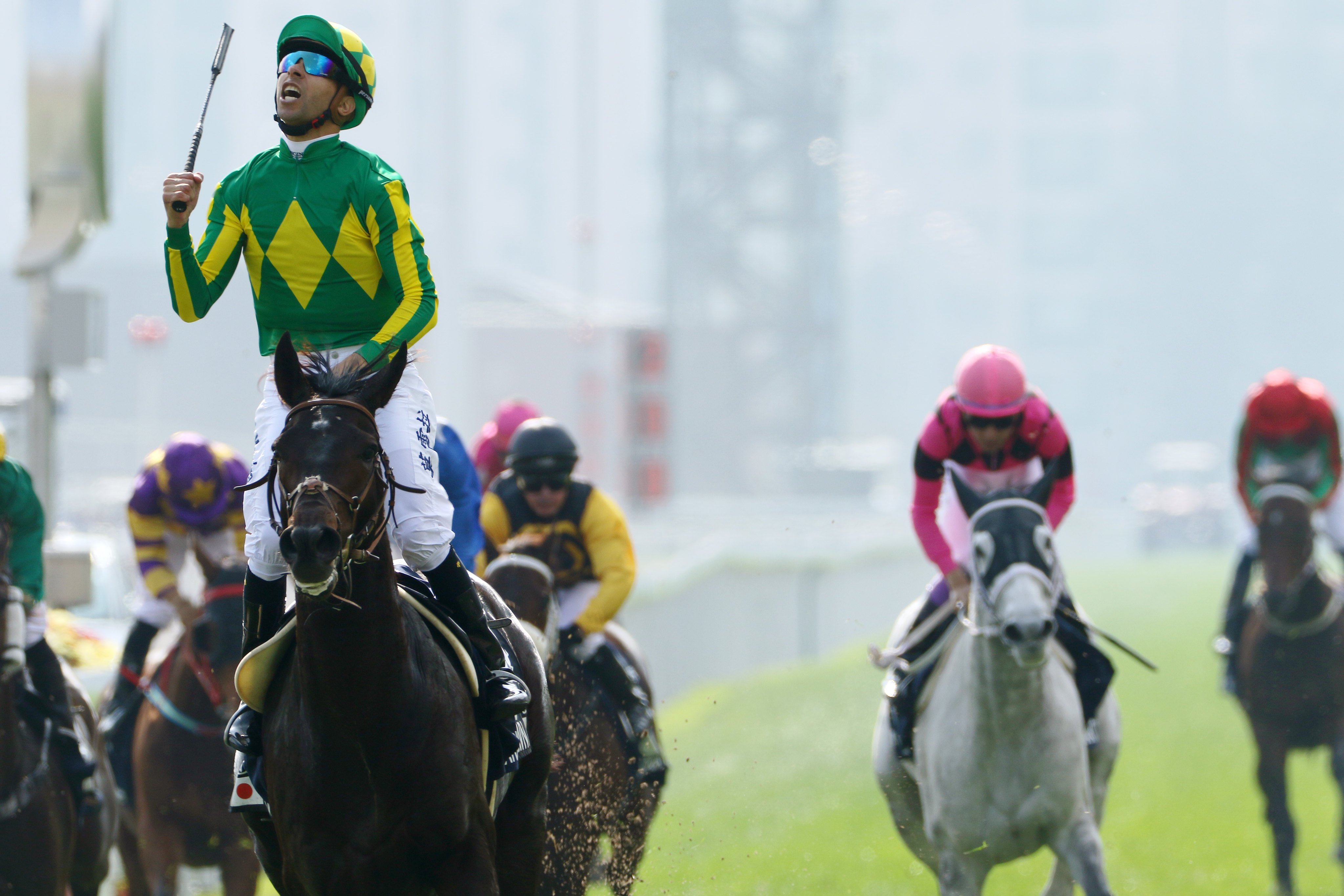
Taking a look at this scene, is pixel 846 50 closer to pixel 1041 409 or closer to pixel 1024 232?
pixel 1024 232

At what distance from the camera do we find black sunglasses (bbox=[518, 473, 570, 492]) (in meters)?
7.05

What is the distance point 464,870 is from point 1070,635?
10.1ft

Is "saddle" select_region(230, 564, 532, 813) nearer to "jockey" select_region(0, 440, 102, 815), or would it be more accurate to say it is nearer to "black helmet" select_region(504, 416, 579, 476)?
"jockey" select_region(0, 440, 102, 815)

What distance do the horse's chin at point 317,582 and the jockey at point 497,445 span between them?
16.1ft

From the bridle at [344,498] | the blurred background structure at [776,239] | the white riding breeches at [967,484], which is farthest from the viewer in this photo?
the blurred background structure at [776,239]

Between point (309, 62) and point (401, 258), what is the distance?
532 millimetres

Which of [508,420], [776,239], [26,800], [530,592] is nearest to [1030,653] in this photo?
[530,592]

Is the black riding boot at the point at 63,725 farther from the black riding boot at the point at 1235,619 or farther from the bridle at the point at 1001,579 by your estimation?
the black riding boot at the point at 1235,619

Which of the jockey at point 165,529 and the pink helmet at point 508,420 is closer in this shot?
the jockey at point 165,529

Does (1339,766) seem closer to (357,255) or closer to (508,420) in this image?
(508,420)

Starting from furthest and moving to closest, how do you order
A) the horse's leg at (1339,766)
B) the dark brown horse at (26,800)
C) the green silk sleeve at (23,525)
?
the horse's leg at (1339,766)
the green silk sleeve at (23,525)
the dark brown horse at (26,800)

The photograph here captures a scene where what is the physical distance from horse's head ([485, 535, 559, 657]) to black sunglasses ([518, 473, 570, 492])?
681 millimetres

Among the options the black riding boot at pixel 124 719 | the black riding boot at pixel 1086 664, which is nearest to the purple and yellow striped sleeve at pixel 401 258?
the black riding boot at pixel 1086 664

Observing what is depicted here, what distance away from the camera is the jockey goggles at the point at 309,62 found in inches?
167
